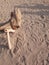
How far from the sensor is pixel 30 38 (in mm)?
3908

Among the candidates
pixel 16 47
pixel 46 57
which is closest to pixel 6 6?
pixel 16 47

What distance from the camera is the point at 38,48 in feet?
11.9

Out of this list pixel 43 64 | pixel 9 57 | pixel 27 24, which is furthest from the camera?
pixel 27 24

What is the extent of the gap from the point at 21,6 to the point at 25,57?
7.62 ft

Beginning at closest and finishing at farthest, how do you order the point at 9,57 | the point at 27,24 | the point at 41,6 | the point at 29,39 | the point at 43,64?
the point at 43,64, the point at 9,57, the point at 29,39, the point at 27,24, the point at 41,6

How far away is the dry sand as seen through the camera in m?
3.42

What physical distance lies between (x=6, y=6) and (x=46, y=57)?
2.63 metres

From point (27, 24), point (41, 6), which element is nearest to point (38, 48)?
point (27, 24)

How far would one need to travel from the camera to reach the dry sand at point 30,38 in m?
3.42

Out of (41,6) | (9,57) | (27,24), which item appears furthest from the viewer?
(41,6)

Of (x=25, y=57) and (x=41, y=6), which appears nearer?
(x=25, y=57)

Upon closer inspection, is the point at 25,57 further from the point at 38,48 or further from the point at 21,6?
the point at 21,6

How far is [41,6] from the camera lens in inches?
207

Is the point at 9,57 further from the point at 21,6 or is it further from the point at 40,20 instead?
the point at 21,6
